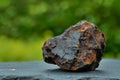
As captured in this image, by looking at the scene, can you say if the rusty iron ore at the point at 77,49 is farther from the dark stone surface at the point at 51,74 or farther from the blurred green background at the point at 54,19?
the blurred green background at the point at 54,19

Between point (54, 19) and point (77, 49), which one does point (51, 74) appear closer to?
point (77, 49)

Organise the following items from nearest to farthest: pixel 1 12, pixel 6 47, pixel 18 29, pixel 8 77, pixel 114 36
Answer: pixel 8 77
pixel 6 47
pixel 114 36
pixel 18 29
pixel 1 12

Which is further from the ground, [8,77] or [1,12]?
[1,12]

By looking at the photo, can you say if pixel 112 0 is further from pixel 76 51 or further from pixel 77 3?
pixel 76 51

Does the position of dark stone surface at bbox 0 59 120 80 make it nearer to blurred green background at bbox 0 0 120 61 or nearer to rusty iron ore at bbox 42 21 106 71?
rusty iron ore at bbox 42 21 106 71

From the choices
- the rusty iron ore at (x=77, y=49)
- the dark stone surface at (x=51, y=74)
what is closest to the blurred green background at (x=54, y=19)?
the dark stone surface at (x=51, y=74)

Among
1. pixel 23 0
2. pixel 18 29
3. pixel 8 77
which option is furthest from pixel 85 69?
pixel 23 0

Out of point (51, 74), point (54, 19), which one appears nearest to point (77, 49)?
point (51, 74)
